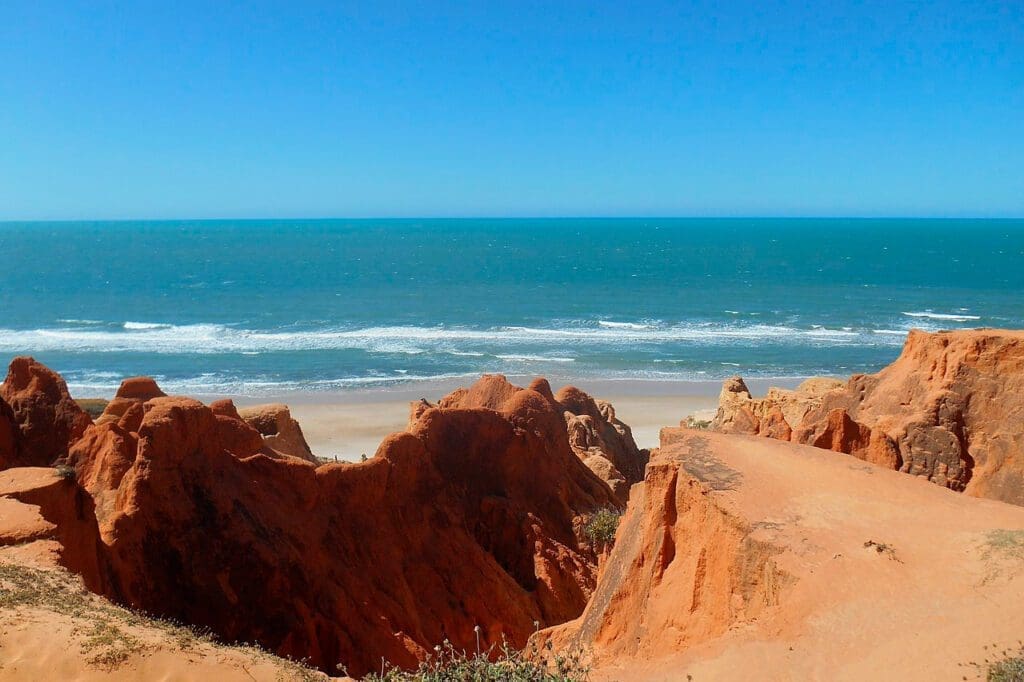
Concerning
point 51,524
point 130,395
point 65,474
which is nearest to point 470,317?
point 130,395

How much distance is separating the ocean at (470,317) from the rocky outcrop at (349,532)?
30914mm

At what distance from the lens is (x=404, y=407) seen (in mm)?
45062

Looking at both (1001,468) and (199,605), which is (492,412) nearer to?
(199,605)

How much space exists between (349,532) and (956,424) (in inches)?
575

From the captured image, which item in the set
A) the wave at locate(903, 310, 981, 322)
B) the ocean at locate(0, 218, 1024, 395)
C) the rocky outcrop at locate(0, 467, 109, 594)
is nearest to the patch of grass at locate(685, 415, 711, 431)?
the ocean at locate(0, 218, 1024, 395)

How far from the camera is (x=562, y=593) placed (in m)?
18.5

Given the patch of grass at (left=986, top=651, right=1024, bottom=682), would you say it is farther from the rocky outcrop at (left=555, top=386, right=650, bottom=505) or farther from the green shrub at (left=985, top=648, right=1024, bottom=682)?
the rocky outcrop at (left=555, top=386, right=650, bottom=505)

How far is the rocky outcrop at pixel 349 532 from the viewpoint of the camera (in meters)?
14.4

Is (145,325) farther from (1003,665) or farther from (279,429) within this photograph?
(1003,665)

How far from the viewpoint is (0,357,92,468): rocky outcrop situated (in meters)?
18.3

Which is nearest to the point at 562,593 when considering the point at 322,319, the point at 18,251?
the point at 322,319

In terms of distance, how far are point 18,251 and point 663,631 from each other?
18903 centimetres

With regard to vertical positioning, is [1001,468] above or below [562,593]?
above

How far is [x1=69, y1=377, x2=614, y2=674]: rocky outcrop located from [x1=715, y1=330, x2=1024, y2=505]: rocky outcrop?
22.6 feet
